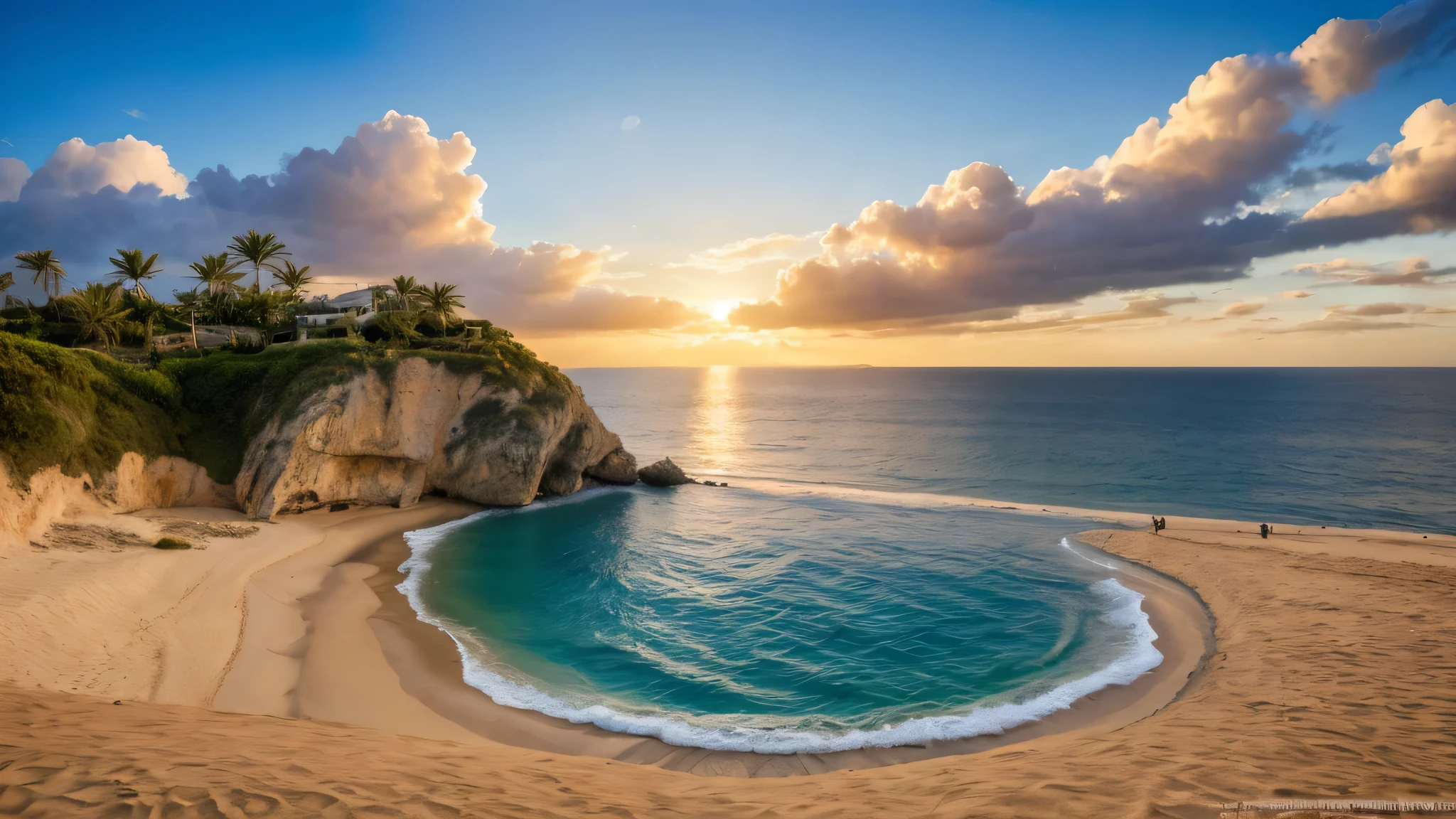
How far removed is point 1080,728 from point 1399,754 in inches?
211

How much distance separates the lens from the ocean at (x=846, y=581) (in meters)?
14.8

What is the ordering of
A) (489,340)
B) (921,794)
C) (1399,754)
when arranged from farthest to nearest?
(489,340) < (1399,754) < (921,794)

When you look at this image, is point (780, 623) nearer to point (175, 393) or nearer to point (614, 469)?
point (614, 469)

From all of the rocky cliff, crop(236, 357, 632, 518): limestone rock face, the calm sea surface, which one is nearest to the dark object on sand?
the rocky cliff

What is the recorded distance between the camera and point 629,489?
4288 cm

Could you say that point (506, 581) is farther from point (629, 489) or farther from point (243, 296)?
point (243, 296)

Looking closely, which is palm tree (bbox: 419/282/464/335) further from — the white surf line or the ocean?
the white surf line

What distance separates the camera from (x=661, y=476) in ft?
147

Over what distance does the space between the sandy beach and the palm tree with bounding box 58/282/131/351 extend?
50.2 ft

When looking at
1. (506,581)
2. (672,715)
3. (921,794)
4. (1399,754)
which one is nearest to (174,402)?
(506,581)

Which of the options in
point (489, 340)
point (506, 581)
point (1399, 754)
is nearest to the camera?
point (1399, 754)

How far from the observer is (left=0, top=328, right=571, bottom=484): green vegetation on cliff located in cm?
1898

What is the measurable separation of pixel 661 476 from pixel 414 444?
1838cm

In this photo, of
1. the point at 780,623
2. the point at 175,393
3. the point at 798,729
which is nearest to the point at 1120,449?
the point at 780,623
